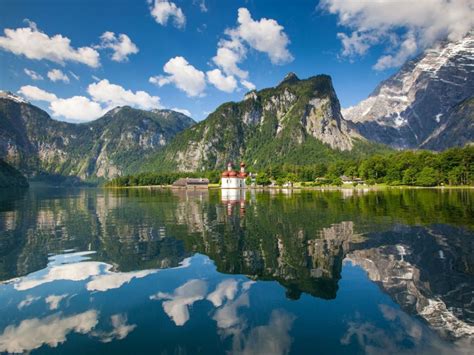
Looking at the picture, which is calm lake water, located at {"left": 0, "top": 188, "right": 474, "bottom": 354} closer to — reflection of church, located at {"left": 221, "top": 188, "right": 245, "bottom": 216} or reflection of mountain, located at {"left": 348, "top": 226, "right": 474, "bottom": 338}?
reflection of mountain, located at {"left": 348, "top": 226, "right": 474, "bottom": 338}

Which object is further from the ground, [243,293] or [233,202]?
[233,202]

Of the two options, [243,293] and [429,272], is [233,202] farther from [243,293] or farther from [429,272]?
[243,293]

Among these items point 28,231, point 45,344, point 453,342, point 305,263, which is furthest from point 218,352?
point 28,231

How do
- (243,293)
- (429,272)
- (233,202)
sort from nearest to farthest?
(243,293) → (429,272) → (233,202)

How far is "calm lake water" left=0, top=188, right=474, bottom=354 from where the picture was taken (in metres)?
14.0

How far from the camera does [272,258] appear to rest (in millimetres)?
26281

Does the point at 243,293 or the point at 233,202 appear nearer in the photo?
the point at 243,293

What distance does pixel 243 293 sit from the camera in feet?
63.6

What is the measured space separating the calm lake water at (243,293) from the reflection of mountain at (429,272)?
0.08m

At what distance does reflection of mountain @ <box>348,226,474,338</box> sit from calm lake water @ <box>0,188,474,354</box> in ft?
0.26

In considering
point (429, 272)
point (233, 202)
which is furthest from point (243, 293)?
point (233, 202)

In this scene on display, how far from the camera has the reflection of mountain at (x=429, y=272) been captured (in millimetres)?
15930

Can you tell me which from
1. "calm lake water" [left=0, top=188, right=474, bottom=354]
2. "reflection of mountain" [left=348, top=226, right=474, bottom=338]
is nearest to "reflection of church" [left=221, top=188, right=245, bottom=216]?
"calm lake water" [left=0, top=188, right=474, bottom=354]

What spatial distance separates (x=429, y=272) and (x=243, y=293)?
12.3m
